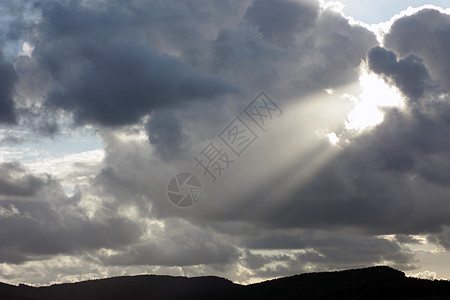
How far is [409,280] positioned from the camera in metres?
193

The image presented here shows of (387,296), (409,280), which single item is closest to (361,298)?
(387,296)

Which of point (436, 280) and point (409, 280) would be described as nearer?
point (436, 280)

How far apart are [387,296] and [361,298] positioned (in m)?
10.2

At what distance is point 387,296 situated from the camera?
179 meters

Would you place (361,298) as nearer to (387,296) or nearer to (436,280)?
(387,296)

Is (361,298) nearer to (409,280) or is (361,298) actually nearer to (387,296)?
(387,296)

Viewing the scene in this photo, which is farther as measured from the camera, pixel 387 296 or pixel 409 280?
pixel 409 280

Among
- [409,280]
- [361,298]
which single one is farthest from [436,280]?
[361,298]

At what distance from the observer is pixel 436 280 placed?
587 ft

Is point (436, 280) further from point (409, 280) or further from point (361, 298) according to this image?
point (361, 298)

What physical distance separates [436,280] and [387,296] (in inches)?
728

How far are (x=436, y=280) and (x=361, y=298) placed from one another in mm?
27347

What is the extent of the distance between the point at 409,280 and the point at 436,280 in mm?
14837
